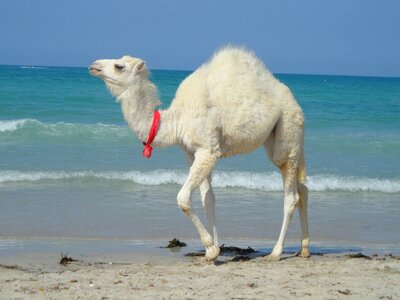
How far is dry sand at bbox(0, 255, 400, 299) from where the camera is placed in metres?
5.53

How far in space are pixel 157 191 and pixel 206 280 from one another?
6.33 meters

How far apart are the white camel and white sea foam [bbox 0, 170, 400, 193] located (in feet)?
18.6

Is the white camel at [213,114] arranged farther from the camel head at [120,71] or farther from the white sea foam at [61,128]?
the white sea foam at [61,128]

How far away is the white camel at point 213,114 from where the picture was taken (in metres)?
6.76

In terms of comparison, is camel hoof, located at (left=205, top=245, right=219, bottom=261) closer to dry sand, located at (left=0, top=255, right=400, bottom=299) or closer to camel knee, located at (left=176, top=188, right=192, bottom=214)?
dry sand, located at (left=0, top=255, right=400, bottom=299)

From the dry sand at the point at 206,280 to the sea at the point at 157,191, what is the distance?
1285 mm

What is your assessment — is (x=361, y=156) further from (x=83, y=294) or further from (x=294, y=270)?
(x=83, y=294)

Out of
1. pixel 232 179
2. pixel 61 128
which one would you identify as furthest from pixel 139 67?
pixel 61 128

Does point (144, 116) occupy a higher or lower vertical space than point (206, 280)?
higher

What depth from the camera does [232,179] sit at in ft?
44.0

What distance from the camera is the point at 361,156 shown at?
58.5 ft

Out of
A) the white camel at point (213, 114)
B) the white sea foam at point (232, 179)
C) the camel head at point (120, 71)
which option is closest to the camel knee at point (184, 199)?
the white camel at point (213, 114)

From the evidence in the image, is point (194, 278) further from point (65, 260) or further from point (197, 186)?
point (65, 260)

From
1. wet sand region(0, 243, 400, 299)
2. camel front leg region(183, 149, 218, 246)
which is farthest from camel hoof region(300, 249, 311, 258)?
camel front leg region(183, 149, 218, 246)
